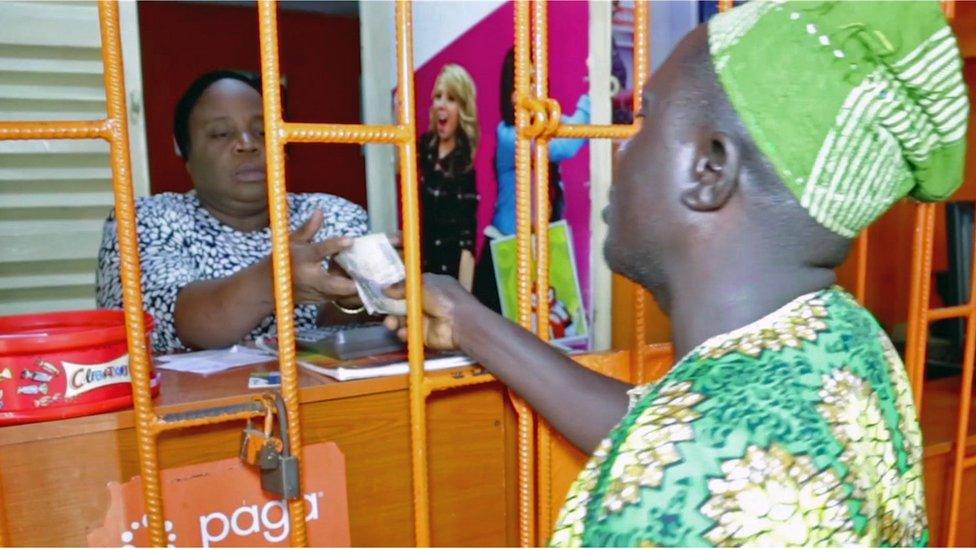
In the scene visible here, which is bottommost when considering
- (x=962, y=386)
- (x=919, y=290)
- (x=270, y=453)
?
(x=962, y=386)

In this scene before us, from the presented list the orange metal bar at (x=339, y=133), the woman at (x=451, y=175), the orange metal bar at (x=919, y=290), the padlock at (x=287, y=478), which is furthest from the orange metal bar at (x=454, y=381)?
the woman at (x=451, y=175)

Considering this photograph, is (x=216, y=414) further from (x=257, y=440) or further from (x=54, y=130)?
(x=54, y=130)

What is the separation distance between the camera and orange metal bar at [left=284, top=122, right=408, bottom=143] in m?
0.94

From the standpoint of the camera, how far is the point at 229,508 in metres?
1.05

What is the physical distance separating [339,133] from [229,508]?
21.0 inches

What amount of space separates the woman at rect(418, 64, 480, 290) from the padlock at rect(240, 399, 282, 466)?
2.31 meters

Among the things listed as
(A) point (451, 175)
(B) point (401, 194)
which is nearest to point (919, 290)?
(B) point (401, 194)

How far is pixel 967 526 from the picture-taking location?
1.89m

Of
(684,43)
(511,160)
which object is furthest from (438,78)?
(684,43)

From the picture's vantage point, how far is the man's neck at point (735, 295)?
0.81 metres

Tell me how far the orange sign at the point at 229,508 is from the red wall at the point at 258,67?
125 inches

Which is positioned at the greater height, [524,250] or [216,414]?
[524,250]

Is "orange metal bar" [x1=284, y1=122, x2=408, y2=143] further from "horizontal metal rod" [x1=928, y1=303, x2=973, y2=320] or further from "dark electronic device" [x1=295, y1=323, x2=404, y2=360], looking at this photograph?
"horizontal metal rod" [x1=928, y1=303, x2=973, y2=320]

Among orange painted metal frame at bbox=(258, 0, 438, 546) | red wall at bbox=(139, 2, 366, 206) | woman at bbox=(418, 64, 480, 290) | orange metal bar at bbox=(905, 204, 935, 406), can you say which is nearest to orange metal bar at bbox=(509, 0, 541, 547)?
orange painted metal frame at bbox=(258, 0, 438, 546)
